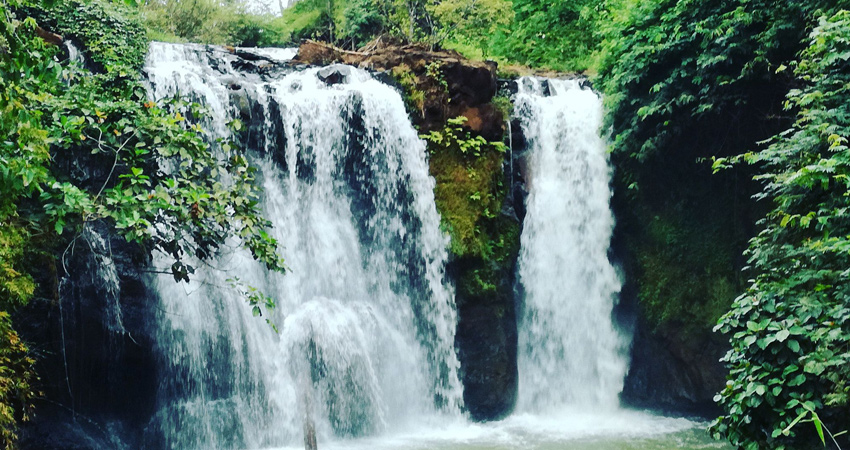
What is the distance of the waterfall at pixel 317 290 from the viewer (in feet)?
29.7

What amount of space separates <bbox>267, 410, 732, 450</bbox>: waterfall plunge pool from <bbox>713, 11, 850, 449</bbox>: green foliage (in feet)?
11.3

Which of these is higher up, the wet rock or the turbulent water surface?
the wet rock

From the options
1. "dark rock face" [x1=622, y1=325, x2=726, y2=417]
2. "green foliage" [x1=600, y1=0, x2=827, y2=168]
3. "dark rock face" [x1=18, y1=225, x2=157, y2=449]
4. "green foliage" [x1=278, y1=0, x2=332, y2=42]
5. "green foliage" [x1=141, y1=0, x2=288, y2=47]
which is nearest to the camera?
"dark rock face" [x1=18, y1=225, x2=157, y2=449]

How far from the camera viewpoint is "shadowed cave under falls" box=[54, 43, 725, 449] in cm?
909

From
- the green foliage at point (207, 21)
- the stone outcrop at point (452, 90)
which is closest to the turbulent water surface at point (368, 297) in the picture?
the stone outcrop at point (452, 90)

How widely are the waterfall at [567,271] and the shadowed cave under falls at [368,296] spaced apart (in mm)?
28

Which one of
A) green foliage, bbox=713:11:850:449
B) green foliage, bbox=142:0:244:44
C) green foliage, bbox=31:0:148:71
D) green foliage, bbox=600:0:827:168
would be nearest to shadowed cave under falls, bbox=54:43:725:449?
green foliage, bbox=31:0:148:71

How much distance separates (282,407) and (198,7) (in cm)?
1513

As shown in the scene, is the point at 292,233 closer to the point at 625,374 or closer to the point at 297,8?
the point at 625,374

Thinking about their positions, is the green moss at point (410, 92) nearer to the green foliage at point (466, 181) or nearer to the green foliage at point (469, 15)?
the green foliage at point (466, 181)

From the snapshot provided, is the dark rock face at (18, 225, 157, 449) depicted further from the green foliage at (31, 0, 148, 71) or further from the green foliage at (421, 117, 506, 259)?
the green foliage at (421, 117, 506, 259)

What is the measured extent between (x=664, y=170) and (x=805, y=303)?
6097 millimetres

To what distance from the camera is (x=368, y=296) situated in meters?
10.6

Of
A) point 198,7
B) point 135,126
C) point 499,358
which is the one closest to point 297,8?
point 198,7
